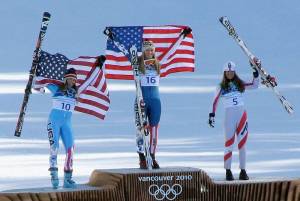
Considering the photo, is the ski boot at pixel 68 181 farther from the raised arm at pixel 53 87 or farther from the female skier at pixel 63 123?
the raised arm at pixel 53 87

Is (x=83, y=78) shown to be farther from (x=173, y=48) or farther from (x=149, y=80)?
(x=173, y=48)

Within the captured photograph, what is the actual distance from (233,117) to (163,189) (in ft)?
4.16

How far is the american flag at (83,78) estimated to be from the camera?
699 inches

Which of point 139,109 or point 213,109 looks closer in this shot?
point 139,109

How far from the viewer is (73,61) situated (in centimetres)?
1814

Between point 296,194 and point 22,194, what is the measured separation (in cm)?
346

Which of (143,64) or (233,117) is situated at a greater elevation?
(143,64)

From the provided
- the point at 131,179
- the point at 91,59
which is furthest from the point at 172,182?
the point at 91,59

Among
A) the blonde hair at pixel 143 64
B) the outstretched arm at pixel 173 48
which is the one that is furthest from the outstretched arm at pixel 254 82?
the blonde hair at pixel 143 64

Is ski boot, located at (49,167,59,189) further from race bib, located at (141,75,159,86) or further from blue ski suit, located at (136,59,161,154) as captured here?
race bib, located at (141,75,159,86)

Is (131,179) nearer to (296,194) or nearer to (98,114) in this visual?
(98,114)

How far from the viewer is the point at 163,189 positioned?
17906mm

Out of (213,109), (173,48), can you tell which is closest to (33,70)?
(173,48)

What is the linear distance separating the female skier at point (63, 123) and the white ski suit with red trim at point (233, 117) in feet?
5.98
